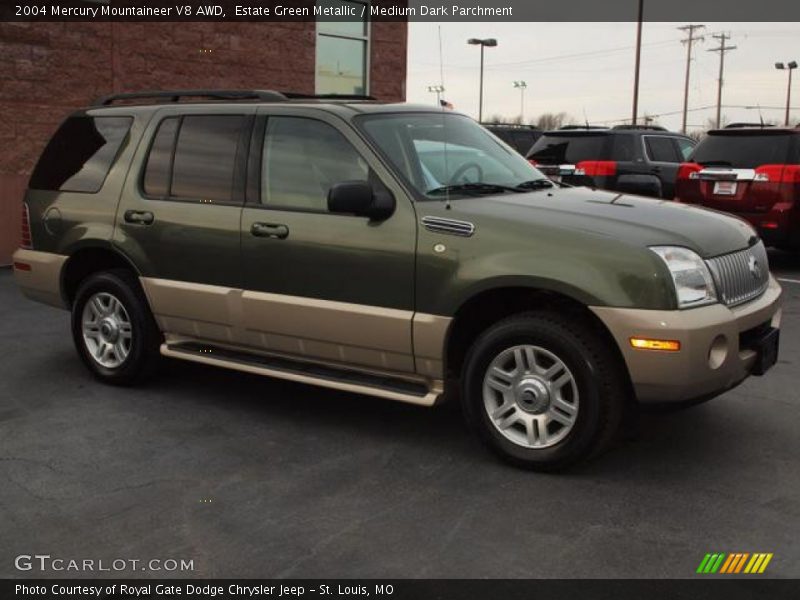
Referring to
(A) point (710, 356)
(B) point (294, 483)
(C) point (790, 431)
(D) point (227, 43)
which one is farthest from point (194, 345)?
(D) point (227, 43)

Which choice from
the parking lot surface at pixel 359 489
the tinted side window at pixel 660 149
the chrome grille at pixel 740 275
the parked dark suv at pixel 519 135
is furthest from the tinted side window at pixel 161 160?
the parked dark suv at pixel 519 135

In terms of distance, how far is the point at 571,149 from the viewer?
13.6 meters

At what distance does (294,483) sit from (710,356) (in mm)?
1991

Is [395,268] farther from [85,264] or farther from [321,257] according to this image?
[85,264]

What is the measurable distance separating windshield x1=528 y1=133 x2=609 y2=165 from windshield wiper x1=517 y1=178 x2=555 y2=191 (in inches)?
333

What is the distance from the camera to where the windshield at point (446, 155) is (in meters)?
4.76

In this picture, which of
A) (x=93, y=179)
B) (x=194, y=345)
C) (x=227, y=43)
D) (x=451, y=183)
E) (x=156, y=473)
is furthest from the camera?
(x=227, y=43)

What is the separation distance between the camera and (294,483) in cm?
415

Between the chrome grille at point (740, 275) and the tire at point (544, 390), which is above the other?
the chrome grille at point (740, 275)

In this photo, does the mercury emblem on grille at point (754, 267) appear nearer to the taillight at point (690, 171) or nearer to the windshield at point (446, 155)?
the windshield at point (446, 155)

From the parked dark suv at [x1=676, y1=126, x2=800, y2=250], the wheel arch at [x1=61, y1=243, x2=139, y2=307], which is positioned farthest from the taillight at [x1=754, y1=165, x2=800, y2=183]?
the wheel arch at [x1=61, y1=243, x2=139, y2=307]

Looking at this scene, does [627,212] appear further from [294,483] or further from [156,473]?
[156,473]

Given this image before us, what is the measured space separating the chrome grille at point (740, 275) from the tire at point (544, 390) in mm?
618

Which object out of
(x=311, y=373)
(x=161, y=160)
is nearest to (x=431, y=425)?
(x=311, y=373)
